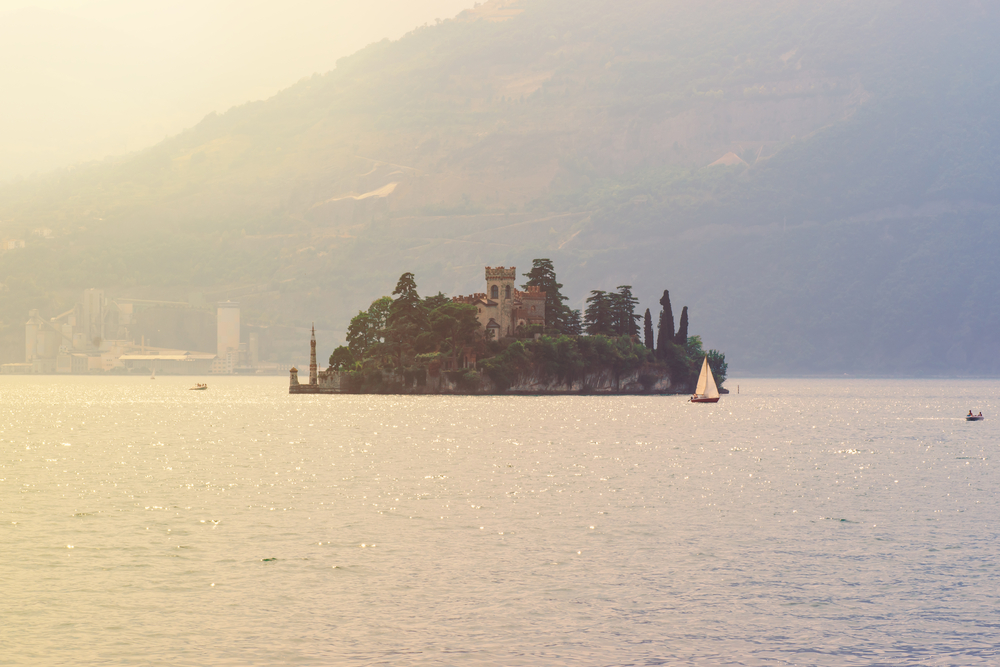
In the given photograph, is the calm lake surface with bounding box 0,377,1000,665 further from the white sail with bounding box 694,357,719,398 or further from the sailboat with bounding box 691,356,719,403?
the white sail with bounding box 694,357,719,398

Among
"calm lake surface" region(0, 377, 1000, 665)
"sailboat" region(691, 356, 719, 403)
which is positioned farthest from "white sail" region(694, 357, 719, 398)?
"calm lake surface" region(0, 377, 1000, 665)

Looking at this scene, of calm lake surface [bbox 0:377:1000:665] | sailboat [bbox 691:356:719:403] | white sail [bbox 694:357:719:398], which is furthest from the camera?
white sail [bbox 694:357:719:398]

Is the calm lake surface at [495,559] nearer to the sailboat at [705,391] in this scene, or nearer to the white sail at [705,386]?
the sailboat at [705,391]

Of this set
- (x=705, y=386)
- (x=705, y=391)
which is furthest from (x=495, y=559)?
(x=705, y=386)

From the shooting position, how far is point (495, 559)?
32812mm

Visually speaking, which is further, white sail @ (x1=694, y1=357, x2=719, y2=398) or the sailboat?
white sail @ (x1=694, y1=357, x2=719, y2=398)

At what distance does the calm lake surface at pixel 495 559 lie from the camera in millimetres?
22891

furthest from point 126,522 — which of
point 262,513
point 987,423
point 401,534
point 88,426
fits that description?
point 987,423

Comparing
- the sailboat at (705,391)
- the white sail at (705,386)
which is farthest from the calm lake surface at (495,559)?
the white sail at (705,386)

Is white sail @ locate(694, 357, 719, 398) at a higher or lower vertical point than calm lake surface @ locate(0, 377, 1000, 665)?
higher

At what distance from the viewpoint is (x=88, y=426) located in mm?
114875

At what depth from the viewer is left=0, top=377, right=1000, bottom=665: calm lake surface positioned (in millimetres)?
22891

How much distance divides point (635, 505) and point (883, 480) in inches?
787

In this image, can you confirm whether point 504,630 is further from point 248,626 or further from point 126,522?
point 126,522
